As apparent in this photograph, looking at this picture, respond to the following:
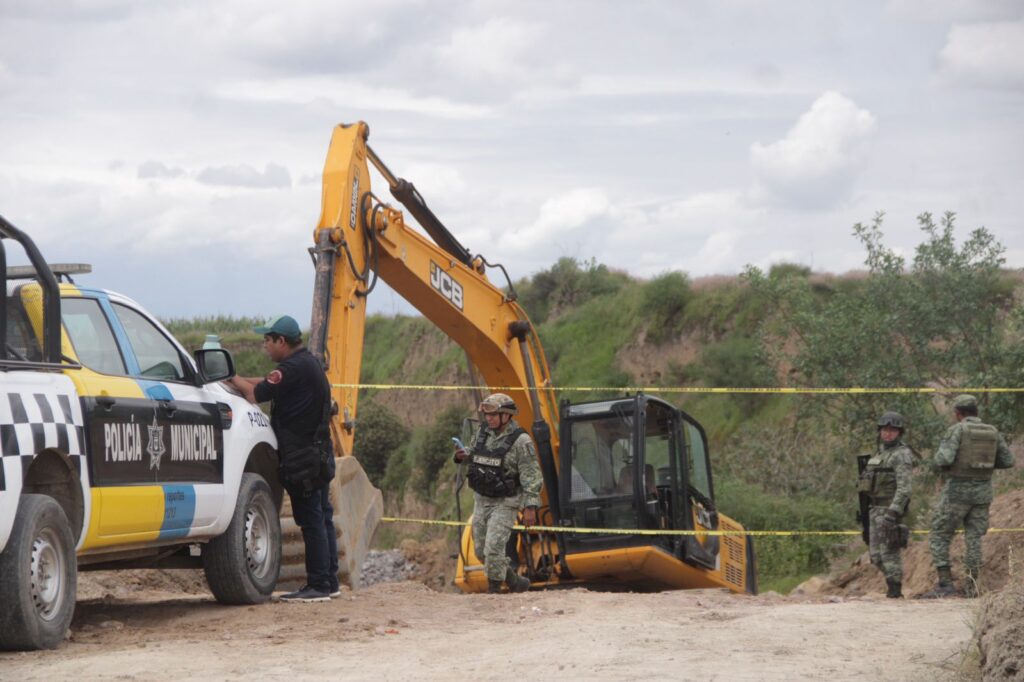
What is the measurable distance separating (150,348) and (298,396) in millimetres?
1380

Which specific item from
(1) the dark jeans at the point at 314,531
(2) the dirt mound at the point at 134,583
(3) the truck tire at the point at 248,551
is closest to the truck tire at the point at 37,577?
(3) the truck tire at the point at 248,551

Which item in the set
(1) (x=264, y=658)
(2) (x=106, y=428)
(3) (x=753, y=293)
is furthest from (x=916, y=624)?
(3) (x=753, y=293)

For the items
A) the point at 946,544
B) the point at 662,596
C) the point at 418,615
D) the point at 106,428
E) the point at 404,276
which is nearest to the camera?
the point at 106,428

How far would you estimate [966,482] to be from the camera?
12492 mm

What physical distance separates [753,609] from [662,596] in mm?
1562

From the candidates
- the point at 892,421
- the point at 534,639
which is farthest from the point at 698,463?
the point at 534,639

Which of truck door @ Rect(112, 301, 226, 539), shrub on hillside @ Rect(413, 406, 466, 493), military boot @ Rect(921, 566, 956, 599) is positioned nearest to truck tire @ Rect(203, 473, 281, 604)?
truck door @ Rect(112, 301, 226, 539)

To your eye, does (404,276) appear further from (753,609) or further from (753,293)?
(753,293)

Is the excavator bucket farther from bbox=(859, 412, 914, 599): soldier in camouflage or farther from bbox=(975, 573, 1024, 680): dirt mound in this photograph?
bbox=(975, 573, 1024, 680): dirt mound

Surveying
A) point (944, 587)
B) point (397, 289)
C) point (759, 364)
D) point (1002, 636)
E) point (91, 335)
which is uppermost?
point (759, 364)

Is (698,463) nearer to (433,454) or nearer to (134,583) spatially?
(134,583)

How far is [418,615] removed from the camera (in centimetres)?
949

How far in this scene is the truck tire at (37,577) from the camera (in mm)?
6977

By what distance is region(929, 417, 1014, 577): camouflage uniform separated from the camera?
12.4 metres
